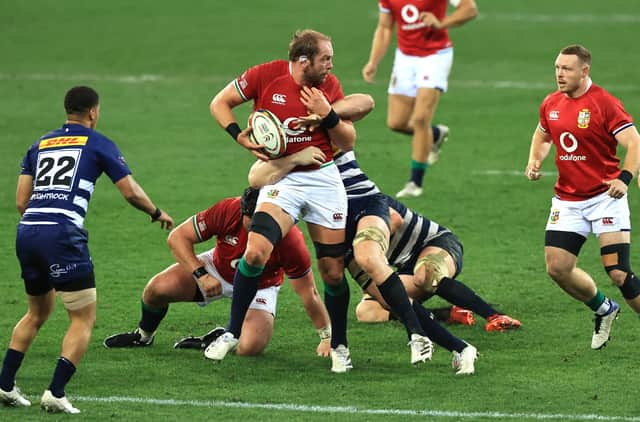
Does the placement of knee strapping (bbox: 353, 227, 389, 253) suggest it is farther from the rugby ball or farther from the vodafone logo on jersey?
the vodafone logo on jersey

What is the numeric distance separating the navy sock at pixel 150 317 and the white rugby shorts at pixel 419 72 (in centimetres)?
625

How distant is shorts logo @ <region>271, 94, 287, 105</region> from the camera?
8.97 m

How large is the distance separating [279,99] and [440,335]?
6.39 ft

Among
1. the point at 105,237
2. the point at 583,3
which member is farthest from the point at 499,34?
the point at 105,237

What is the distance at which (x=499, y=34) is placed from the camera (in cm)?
2620

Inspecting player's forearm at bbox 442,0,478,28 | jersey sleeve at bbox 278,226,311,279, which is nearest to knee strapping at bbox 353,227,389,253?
jersey sleeve at bbox 278,226,311,279

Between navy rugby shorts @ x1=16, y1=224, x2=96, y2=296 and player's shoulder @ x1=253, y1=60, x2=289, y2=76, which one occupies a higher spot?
player's shoulder @ x1=253, y1=60, x2=289, y2=76

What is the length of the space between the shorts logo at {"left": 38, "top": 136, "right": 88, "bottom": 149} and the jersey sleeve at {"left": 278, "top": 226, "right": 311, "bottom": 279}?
6.53 feet

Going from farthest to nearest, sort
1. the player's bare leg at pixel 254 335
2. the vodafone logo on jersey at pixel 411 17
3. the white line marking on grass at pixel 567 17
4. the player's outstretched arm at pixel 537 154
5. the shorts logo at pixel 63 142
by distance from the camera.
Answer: the white line marking on grass at pixel 567 17
the vodafone logo on jersey at pixel 411 17
the player's outstretched arm at pixel 537 154
the player's bare leg at pixel 254 335
the shorts logo at pixel 63 142

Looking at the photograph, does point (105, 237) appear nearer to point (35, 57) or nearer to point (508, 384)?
point (508, 384)

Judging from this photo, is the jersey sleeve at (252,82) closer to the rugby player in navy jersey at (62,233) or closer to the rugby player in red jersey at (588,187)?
the rugby player in navy jersey at (62,233)

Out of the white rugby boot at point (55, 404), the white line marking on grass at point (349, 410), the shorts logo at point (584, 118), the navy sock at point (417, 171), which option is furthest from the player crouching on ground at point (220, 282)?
the navy sock at point (417, 171)

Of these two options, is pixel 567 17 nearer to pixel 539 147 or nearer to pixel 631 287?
pixel 539 147

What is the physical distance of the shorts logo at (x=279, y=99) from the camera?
8.97m
